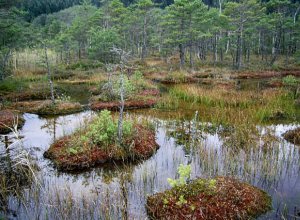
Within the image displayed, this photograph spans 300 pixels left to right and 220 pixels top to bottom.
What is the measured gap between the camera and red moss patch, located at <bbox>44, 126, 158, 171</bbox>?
11.1 metres

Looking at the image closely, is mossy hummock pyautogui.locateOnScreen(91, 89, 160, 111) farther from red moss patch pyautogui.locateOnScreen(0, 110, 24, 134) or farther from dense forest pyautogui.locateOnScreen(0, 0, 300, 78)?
dense forest pyautogui.locateOnScreen(0, 0, 300, 78)

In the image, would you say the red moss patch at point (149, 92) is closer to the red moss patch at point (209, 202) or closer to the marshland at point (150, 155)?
the marshland at point (150, 155)

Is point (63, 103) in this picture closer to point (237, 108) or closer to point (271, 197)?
point (237, 108)

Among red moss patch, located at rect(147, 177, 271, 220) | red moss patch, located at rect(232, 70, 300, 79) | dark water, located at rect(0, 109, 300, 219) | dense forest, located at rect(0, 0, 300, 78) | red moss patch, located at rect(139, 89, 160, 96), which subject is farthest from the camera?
dense forest, located at rect(0, 0, 300, 78)

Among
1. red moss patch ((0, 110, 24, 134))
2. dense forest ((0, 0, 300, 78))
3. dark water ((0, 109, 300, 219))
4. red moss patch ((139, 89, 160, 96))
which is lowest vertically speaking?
dark water ((0, 109, 300, 219))

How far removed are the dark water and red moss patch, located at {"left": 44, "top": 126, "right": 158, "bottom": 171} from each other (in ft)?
1.28

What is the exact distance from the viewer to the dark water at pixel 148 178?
26.1 feet

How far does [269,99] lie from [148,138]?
1113 cm

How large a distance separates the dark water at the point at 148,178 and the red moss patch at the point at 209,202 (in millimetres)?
388

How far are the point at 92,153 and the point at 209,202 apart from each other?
216 inches

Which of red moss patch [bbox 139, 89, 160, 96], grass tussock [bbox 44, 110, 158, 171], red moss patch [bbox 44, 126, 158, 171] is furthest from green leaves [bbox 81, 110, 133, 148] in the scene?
red moss patch [bbox 139, 89, 160, 96]

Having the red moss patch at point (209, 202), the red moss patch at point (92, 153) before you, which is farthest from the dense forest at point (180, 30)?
the red moss patch at point (209, 202)

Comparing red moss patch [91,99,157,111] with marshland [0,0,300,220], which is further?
red moss patch [91,99,157,111]

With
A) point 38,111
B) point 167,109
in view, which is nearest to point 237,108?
point 167,109
